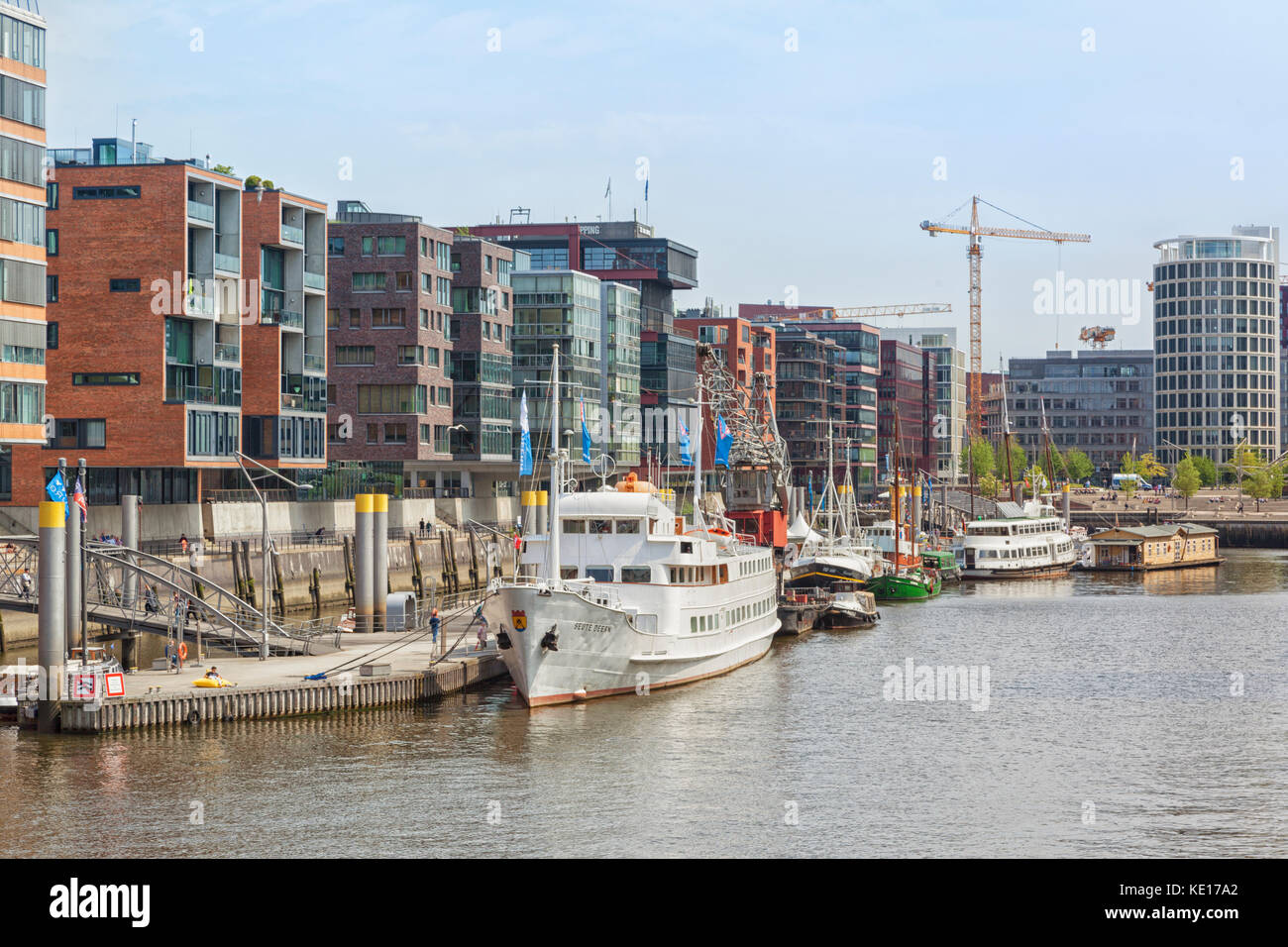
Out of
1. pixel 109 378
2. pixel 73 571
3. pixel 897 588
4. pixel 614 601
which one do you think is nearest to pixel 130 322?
pixel 109 378

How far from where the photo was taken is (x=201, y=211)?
101 metres

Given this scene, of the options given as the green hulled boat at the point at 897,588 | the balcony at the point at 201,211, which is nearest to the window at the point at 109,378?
the balcony at the point at 201,211

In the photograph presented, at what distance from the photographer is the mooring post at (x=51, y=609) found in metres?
48.5

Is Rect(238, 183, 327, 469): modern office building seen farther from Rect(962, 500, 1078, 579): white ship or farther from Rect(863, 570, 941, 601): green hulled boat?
Rect(962, 500, 1078, 579): white ship

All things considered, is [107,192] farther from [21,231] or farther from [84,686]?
[84,686]

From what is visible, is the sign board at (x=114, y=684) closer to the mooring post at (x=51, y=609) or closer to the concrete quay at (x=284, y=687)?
the concrete quay at (x=284, y=687)

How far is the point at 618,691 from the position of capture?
59.8 metres

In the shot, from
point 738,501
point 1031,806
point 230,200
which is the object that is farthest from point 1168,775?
point 738,501

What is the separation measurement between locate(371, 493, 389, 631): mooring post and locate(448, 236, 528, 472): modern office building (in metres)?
61.1

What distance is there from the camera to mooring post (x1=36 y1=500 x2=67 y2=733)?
4853cm

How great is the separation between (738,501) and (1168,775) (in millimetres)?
97396

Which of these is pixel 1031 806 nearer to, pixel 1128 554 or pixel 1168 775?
pixel 1168 775

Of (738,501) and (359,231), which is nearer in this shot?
(359,231)
